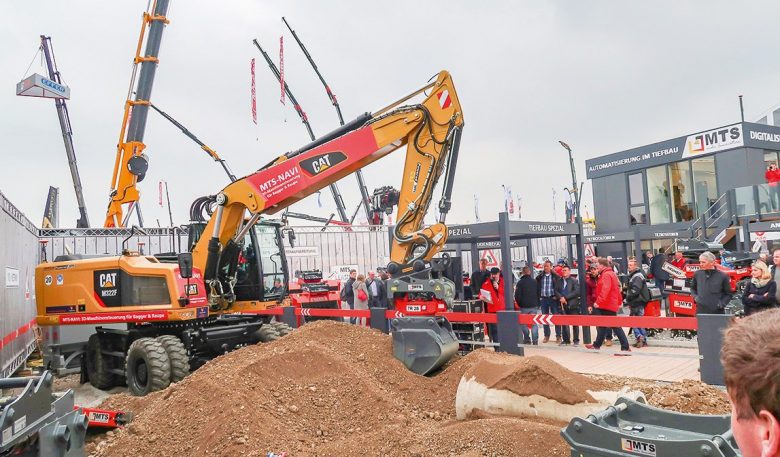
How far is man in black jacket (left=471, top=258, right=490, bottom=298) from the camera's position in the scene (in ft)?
40.9

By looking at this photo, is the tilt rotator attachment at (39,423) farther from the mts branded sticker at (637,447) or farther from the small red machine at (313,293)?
the small red machine at (313,293)

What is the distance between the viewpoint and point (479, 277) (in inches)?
495

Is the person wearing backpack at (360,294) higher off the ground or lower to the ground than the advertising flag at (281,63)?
lower

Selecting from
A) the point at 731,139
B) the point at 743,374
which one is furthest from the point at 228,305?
the point at 731,139

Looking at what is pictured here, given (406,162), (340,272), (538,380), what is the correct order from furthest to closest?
(340,272) < (406,162) < (538,380)

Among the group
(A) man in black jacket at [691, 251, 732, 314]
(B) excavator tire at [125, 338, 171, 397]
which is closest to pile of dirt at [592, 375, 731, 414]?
(A) man in black jacket at [691, 251, 732, 314]

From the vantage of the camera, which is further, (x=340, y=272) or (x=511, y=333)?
(x=340, y=272)

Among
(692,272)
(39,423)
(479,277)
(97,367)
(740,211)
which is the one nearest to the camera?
(39,423)

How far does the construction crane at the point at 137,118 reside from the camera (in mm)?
15922

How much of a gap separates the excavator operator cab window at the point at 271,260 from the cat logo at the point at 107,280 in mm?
2510

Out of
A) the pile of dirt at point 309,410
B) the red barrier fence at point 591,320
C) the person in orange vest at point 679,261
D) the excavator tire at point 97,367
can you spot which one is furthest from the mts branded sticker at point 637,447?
the person in orange vest at point 679,261

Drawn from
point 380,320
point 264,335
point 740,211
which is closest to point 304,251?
point 264,335

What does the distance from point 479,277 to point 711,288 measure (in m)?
4.78

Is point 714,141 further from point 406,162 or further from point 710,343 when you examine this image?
point 710,343
